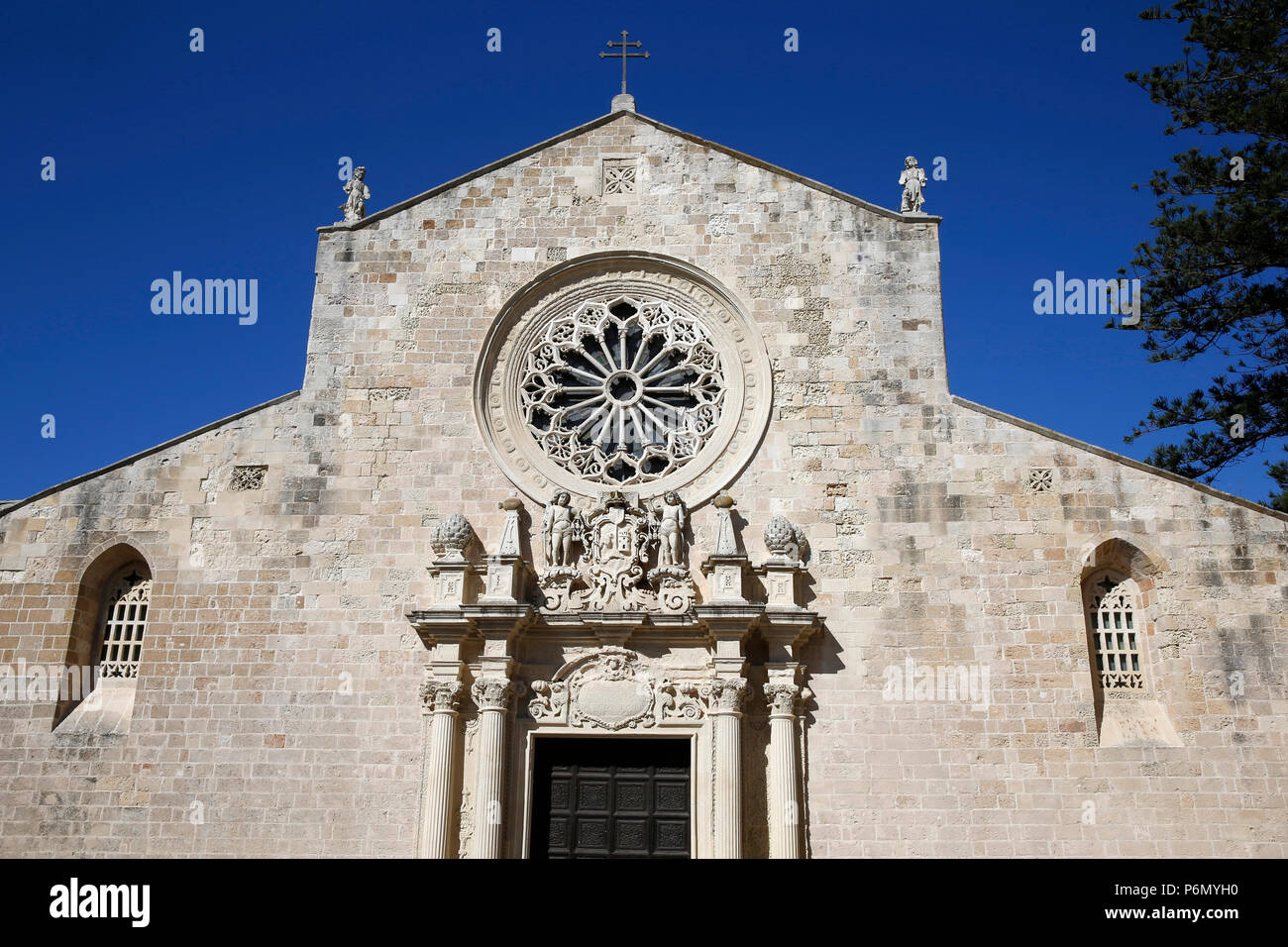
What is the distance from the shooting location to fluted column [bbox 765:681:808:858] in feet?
37.8

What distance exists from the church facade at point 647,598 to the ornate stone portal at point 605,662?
4 cm

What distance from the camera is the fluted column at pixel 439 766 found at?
38.3 ft

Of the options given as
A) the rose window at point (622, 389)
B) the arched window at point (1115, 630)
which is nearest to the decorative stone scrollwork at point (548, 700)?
the rose window at point (622, 389)

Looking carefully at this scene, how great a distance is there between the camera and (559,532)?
42.2 feet

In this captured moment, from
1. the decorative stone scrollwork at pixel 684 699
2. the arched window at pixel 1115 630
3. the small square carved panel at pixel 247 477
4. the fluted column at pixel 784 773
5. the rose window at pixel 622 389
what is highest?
the rose window at pixel 622 389

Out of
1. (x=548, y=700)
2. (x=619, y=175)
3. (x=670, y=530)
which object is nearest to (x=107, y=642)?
(x=548, y=700)

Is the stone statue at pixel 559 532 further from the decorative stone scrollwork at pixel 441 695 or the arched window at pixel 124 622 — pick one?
the arched window at pixel 124 622

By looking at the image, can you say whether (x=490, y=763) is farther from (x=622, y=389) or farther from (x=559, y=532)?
(x=622, y=389)

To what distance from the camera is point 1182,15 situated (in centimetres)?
1717

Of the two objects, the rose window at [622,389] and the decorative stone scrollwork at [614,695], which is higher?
the rose window at [622,389]

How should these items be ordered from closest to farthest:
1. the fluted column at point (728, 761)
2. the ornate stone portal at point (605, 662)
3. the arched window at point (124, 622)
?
1. the fluted column at point (728, 761)
2. the ornate stone portal at point (605, 662)
3. the arched window at point (124, 622)

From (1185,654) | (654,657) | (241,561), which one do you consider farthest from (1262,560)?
(241,561)

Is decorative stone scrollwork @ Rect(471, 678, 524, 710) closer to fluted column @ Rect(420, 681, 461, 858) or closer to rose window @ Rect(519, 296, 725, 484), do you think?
fluted column @ Rect(420, 681, 461, 858)
